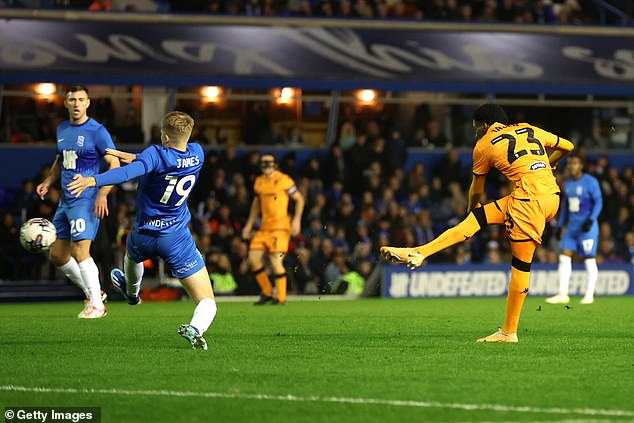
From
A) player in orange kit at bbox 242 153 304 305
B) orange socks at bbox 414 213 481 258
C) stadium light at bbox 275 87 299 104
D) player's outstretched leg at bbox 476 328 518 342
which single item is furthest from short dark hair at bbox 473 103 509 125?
stadium light at bbox 275 87 299 104

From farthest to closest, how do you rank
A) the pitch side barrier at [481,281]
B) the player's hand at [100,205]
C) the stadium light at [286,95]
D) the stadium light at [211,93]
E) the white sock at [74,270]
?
the stadium light at [286,95], the stadium light at [211,93], the pitch side barrier at [481,281], the white sock at [74,270], the player's hand at [100,205]

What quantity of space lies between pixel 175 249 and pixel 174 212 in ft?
1.02

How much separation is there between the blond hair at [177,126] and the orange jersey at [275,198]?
8.35 metres

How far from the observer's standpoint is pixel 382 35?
25812 mm

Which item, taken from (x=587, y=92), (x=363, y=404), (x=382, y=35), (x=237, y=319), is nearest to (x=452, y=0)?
(x=382, y=35)

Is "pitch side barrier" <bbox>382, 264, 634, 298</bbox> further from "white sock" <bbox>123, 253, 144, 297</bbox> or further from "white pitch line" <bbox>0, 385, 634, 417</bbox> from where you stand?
"white pitch line" <bbox>0, 385, 634, 417</bbox>

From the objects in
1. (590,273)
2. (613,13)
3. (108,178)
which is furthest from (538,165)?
(613,13)

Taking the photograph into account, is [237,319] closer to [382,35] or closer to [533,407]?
[533,407]

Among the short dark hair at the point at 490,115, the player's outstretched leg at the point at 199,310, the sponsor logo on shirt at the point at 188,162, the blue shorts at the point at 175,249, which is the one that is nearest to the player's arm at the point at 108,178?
the sponsor logo on shirt at the point at 188,162

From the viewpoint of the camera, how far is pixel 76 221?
511 inches

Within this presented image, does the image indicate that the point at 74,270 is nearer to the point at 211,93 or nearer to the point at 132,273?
the point at 132,273

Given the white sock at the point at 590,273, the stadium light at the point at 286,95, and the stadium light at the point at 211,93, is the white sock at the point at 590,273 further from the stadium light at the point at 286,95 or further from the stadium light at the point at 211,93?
the stadium light at the point at 211,93

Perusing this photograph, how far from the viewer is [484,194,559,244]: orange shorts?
10547 mm

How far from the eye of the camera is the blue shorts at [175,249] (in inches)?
392
